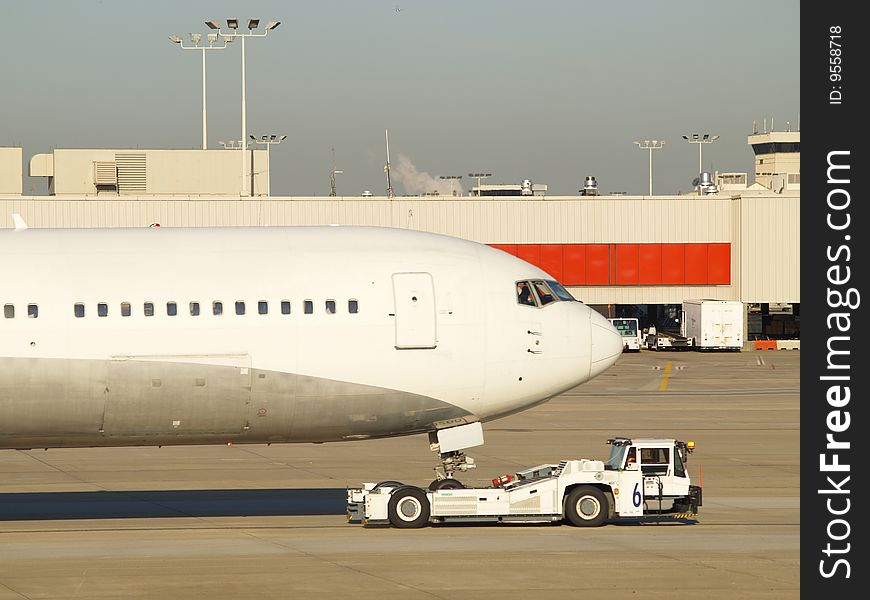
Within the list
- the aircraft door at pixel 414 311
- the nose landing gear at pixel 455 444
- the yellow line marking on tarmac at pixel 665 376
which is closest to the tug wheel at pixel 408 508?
the nose landing gear at pixel 455 444

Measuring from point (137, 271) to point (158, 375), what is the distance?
2.35 meters

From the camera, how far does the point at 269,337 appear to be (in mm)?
27641

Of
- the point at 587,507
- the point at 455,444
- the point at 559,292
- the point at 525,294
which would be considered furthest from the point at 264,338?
the point at 587,507

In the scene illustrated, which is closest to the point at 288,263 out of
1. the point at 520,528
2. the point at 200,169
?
the point at 520,528

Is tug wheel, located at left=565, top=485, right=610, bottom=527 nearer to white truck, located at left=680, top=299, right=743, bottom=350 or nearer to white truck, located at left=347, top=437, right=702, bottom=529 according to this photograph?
white truck, located at left=347, top=437, right=702, bottom=529

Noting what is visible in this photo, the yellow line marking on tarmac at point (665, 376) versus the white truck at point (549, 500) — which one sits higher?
the white truck at point (549, 500)

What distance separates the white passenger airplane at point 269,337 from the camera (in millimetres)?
27203

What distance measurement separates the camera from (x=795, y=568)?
947 inches

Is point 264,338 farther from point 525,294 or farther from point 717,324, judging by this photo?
point 717,324

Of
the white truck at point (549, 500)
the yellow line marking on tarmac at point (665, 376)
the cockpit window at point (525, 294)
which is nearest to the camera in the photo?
the white truck at point (549, 500)

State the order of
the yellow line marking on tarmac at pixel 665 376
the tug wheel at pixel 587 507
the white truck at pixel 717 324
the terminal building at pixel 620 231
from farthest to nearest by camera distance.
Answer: the terminal building at pixel 620 231 < the white truck at pixel 717 324 < the yellow line marking on tarmac at pixel 665 376 < the tug wheel at pixel 587 507

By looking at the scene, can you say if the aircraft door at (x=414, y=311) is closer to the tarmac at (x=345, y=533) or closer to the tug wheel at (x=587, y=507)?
the tarmac at (x=345, y=533)

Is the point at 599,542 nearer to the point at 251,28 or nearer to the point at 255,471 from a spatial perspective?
the point at 255,471

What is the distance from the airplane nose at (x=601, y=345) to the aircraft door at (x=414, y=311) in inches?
150
